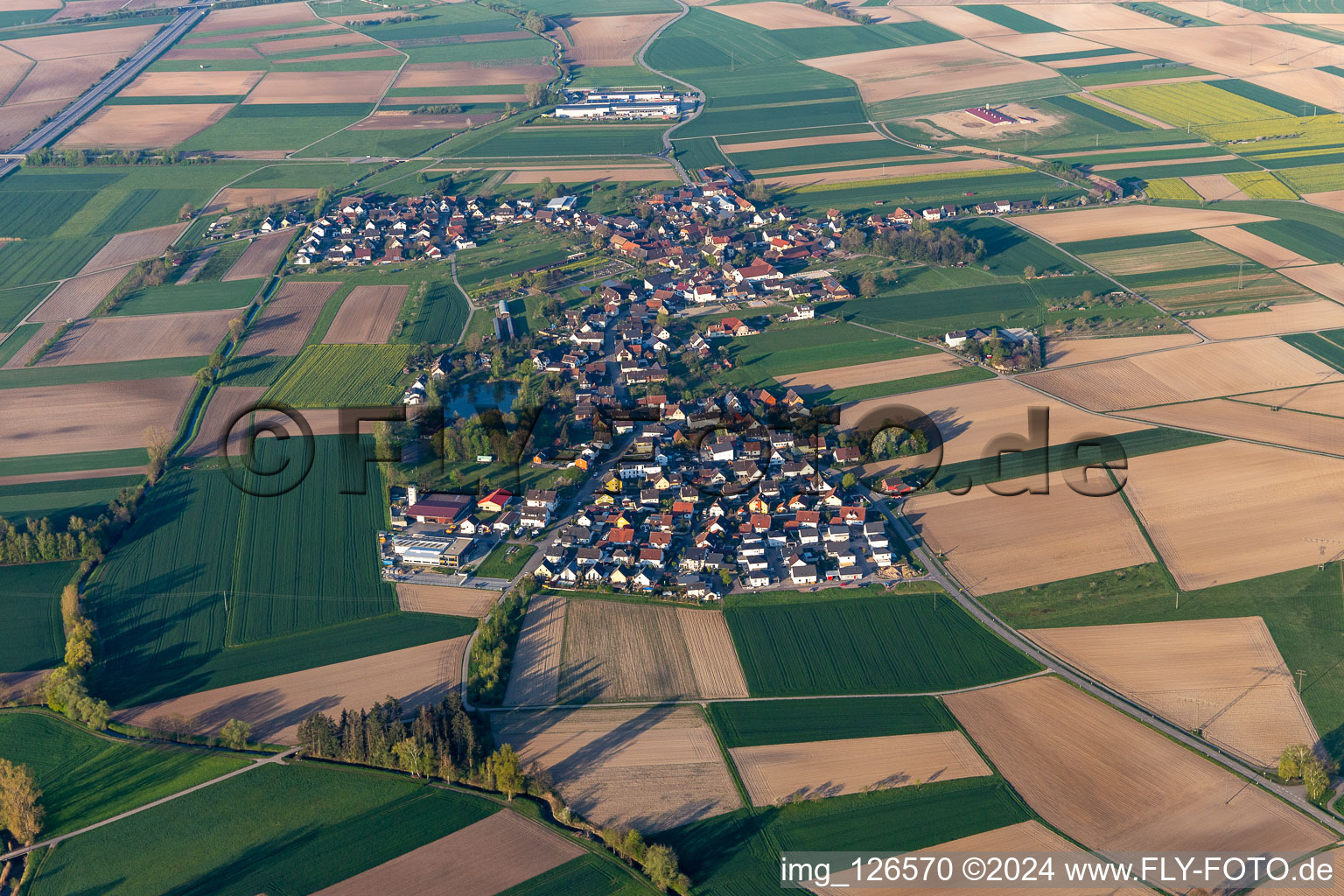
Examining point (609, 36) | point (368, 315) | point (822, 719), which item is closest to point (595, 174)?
point (368, 315)

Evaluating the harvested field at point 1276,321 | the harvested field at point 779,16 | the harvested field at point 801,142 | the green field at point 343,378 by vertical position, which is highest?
the harvested field at point 779,16

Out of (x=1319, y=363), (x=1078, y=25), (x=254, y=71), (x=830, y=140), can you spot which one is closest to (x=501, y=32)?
(x=254, y=71)

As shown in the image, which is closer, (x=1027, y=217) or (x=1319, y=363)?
(x=1319, y=363)

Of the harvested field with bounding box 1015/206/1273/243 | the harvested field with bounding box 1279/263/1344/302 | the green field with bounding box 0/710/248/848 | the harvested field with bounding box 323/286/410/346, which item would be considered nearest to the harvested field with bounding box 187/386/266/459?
the harvested field with bounding box 323/286/410/346

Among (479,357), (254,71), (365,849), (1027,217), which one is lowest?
(365,849)

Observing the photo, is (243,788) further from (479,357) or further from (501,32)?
(501,32)

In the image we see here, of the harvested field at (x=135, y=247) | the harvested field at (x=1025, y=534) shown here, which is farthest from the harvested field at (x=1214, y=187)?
the harvested field at (x=135, y=247)

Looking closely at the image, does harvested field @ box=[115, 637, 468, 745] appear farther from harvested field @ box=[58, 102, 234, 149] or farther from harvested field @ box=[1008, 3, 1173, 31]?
harvested field @ box=[1008, 3, 1173, 31]

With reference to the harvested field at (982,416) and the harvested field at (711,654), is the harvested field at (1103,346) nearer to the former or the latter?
the harvested field at (982,416)
